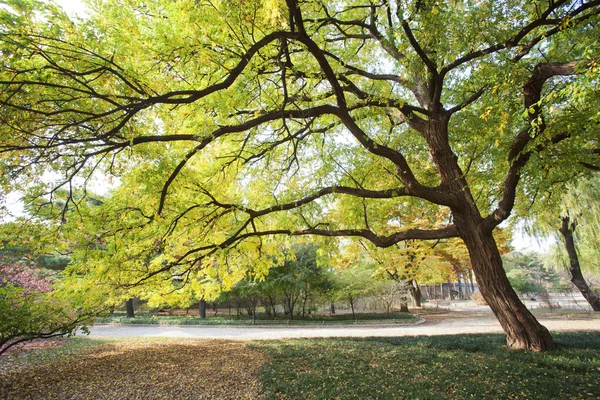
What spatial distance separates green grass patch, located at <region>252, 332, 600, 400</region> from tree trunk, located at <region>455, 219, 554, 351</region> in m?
0.36

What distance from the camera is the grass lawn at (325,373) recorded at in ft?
15.7

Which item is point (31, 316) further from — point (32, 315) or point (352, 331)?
point (352, 331)

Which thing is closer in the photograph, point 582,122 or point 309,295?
point 582,122

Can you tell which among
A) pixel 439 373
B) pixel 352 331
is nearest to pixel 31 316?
pixel 439 373

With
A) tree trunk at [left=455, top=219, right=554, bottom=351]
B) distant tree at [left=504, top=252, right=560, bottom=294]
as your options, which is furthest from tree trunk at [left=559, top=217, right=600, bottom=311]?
distant tree at [left=504, top=252, right=560, bottom=294]

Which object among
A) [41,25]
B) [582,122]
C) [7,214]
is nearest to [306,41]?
[41,25]

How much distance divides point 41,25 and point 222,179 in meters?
4.14

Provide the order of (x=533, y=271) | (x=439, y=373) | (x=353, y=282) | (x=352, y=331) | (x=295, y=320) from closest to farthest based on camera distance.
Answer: (x=439, y=373) → (x=352, y=331) → (x=353, y=282) → (x=295, y=320) → (x=533, y=271)

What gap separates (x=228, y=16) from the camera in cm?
444

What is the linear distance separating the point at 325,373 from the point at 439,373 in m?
2.10

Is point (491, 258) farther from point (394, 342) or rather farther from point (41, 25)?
point (41, 25)

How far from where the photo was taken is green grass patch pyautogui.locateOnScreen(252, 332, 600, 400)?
4617 mm

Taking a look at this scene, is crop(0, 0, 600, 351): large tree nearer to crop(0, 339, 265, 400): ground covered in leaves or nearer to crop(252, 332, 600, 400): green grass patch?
crop(252, 332, 600, 400): green grass patch

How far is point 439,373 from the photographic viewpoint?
5617mm
